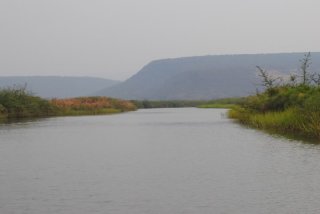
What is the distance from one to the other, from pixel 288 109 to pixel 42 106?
107ft

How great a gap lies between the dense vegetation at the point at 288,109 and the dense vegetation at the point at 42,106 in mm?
21861

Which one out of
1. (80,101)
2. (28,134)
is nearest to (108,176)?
(28,134)

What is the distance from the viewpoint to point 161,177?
13.5 m

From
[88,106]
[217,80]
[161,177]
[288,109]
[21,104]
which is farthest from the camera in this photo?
[217,80]

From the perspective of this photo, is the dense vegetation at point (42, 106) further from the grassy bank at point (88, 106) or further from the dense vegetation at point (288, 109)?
the dense vegetation at point (288, 109)


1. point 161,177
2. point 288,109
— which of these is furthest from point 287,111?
point 161,177

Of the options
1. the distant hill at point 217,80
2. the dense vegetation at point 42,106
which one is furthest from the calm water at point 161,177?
the distant hill at point 217,80

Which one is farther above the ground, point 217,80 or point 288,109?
point 217,80

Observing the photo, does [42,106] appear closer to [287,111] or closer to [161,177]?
[287,111]

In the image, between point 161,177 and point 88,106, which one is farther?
point 88,106

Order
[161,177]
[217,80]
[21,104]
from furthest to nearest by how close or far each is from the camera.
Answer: [217,80], [21,104], [161,177]

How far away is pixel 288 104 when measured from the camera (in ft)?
92.8

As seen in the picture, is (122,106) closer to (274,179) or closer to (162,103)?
(162,103)

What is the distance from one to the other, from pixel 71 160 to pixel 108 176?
3.46 meters
